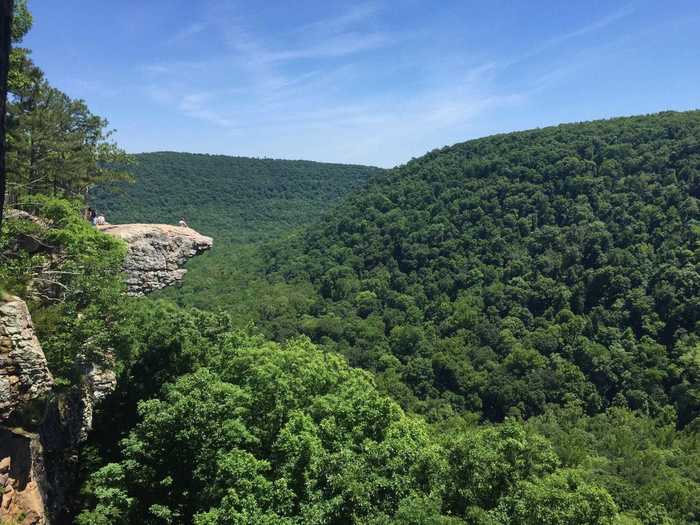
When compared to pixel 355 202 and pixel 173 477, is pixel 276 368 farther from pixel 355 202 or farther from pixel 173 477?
pixel 355 202

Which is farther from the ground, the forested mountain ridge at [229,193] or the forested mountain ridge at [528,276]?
the forested mountain ridge at [229,193]

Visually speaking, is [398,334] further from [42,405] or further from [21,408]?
[21,408]

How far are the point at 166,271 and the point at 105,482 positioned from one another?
10.1 metres

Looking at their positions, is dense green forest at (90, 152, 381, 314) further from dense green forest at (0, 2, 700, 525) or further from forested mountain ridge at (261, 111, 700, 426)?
forested mountain ridge at (261, 111, 700, 426)

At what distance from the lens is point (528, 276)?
7650 cm

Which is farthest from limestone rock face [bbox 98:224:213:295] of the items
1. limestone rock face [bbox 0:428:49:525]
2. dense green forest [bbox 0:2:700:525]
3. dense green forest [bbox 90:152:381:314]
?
dense green forest [bbox 90:152:381:314]

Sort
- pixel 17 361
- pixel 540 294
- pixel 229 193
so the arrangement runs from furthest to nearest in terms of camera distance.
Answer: pixel 229 193 → pixel 540 294 → pixel 17 361

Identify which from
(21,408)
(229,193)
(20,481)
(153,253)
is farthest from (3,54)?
(229,193)

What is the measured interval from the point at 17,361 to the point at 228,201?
5855 inches

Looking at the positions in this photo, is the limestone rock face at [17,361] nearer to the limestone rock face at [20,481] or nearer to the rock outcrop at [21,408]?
the rock outcrop at [21,408]

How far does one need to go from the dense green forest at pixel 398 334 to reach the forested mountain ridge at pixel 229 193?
4.43 ft

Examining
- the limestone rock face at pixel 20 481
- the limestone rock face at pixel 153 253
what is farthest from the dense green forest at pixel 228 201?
the limestone rock face at pixel 20 481

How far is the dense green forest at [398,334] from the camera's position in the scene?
1616cm

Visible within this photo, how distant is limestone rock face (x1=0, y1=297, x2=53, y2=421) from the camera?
1154cm
